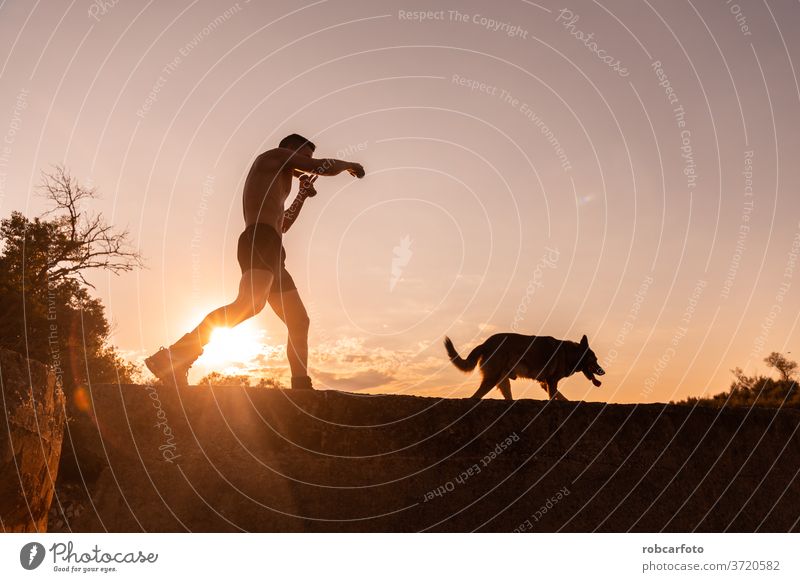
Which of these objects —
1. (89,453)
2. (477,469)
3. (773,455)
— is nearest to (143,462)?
(89,453)

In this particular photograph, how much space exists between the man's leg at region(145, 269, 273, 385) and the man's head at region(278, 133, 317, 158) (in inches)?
56.8

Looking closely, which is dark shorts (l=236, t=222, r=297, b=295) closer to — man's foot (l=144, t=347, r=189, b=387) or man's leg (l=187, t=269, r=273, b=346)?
man's leg (l=187, t=269, r=273, b=346)

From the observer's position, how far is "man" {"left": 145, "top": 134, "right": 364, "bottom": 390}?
499 centimetres

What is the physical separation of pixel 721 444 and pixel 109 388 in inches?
183

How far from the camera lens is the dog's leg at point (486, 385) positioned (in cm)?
1088

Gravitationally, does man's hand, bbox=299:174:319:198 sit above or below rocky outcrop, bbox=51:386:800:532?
above

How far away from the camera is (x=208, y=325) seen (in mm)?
4992

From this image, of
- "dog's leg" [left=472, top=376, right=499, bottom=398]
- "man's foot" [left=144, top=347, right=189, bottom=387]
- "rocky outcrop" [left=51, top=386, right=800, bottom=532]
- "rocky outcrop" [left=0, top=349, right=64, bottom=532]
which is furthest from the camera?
"dog's leg" [left=472, top=376, right=499, bottom=398]

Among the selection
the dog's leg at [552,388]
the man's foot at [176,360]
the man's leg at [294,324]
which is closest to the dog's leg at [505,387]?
the dog's leg at [552,388]

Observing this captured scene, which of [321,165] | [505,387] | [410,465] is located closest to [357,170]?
[321,165]

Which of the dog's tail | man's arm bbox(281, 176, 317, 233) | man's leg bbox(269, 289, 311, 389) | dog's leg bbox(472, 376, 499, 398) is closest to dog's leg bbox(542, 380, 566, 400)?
dog's leg bbox(472, 376, 499, 398)

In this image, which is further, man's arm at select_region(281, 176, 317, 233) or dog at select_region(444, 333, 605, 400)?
dog at select_region(444, 333, 605, 400)

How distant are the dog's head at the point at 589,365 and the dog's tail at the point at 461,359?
251 cm

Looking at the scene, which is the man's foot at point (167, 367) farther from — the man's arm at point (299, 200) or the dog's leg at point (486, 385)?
the dog's leg at point (486, 385)
